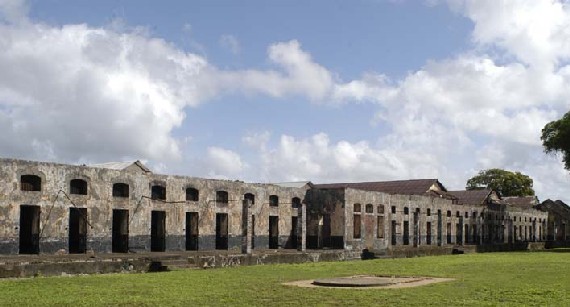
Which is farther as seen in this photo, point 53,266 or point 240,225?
point 240,225

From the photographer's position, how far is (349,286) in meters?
15.5

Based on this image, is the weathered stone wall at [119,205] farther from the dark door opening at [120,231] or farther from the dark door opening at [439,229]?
the dark door opening at [439,229]

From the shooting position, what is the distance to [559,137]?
46.7 metres

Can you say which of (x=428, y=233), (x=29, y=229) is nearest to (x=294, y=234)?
(x=428, y=233)

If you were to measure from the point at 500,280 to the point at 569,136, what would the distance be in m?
32.0

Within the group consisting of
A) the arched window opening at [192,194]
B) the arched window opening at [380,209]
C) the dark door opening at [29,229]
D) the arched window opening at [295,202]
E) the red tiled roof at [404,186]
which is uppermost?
the red tiled roof at [404,186]

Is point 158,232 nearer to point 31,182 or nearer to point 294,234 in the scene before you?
point 31,182

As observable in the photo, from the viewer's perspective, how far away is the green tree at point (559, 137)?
46.4 metres

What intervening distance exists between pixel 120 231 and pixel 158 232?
2.14m

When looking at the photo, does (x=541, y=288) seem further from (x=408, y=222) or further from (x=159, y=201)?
(x=408, y=222)

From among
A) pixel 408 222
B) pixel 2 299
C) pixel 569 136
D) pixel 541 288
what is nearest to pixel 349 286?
pixel 541 288

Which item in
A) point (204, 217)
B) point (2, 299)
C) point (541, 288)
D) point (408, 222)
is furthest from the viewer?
point (408, 222)

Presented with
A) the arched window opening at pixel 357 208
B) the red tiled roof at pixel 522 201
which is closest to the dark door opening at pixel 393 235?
the arched window opening at pixel 357 208

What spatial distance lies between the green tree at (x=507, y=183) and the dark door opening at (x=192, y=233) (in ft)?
185
